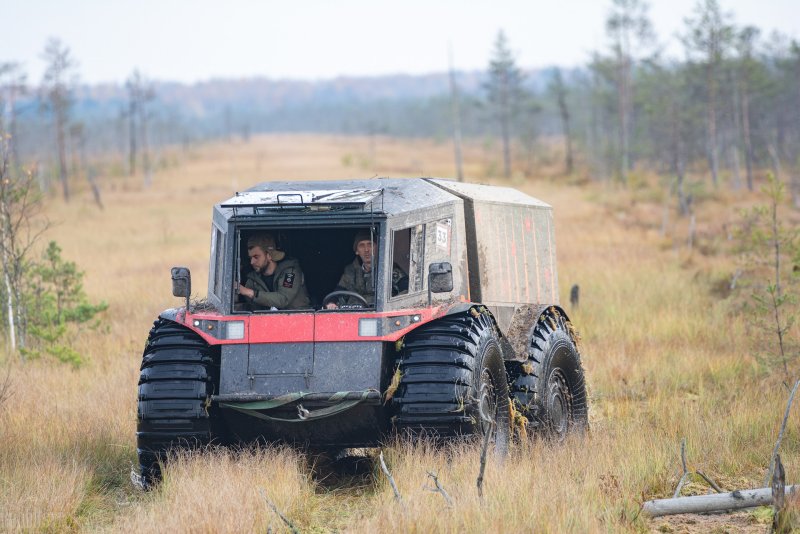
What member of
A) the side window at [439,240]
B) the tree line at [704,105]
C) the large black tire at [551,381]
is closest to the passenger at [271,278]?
the side window at [439,240]

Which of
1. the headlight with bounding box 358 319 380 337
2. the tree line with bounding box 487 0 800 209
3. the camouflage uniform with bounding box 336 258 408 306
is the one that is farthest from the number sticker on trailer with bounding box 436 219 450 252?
the tree line with bounding box 487 0 800 209

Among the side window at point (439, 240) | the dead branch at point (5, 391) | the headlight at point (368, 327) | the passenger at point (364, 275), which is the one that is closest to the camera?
the headlight at point (368, 327)

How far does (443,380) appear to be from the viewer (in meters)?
7.51

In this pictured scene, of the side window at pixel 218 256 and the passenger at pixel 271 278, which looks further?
the passenger at pixel 271 278

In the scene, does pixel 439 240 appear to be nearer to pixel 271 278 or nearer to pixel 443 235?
pixel 443 235

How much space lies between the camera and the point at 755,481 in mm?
Answer: 8164

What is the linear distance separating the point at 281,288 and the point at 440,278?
1.51 m

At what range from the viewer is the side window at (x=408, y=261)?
8301mm

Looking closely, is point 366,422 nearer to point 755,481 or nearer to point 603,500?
point 603,500

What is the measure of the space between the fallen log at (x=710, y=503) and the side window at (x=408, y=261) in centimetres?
241

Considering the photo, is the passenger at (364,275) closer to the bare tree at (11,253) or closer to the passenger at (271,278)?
the passenger at (271,278)

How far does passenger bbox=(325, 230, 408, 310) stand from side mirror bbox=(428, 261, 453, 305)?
1.38 ft

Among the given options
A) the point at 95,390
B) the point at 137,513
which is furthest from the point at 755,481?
the point at 95,390

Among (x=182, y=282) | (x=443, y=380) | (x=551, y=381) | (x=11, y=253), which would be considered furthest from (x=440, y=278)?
(x=11, y=253)
